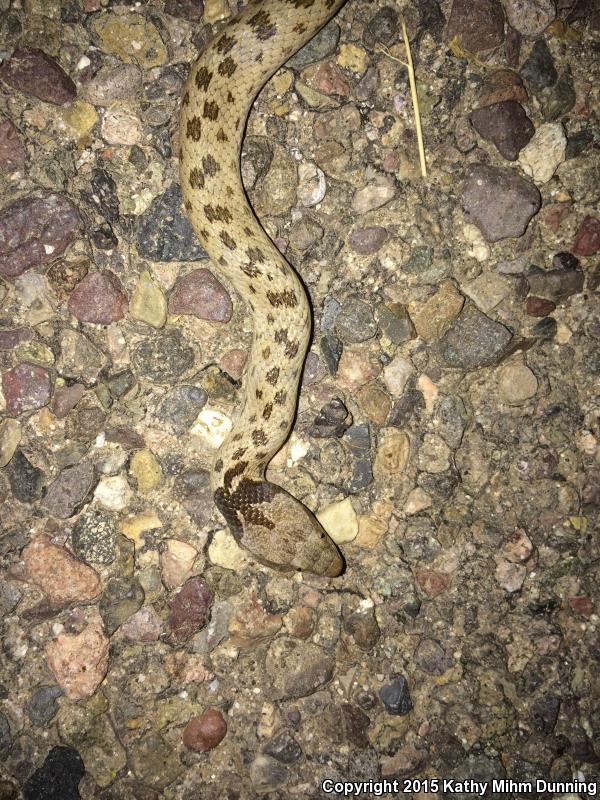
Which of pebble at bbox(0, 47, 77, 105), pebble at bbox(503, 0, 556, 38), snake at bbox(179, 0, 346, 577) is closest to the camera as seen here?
snake at bbox(179, 0, 346, 577)

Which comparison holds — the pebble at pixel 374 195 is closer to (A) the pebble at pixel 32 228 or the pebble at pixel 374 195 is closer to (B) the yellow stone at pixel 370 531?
(A) the pebble at pixel 32 228

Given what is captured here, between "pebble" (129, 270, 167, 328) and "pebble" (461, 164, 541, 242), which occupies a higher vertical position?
"pebble" (129, 270, 167, 328)

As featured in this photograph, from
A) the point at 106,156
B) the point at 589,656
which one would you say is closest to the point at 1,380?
the point at 106,156

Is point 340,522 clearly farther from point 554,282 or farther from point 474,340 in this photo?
point 554,282

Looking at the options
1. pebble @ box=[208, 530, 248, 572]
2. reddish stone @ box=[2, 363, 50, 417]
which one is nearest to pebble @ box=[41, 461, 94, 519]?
reddish stone @ box=[2, 363, 50, 417]

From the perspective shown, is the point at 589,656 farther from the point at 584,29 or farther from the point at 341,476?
the point at 584,29

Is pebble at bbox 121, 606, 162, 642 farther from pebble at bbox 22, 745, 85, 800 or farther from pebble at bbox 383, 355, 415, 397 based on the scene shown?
pebble at bbox 383, 355, 415, 397

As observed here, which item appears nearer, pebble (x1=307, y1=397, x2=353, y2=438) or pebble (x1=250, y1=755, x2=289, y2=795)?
pebble (x1=250, y1=755, x2=289, y2=795)
